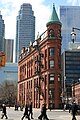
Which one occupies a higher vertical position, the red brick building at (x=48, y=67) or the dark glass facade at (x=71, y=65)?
the dark glass facade at (x=71, y=65)

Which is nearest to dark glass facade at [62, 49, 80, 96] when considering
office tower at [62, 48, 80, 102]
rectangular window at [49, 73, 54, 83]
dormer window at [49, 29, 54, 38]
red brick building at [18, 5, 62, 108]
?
office tower at [62, 48, 80, 102]

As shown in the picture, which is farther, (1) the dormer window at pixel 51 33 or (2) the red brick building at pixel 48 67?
(1) the dormer window at pixel 51 33

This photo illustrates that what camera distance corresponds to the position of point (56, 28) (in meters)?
86.9

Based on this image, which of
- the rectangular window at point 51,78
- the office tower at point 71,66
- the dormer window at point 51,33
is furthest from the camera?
the office tower at point 71,66

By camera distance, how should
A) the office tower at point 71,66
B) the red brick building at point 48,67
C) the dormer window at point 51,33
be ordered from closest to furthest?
1. the red brick building at point 48,67
2. the dormer window at point 51,33
3. the office tower at point 71,66

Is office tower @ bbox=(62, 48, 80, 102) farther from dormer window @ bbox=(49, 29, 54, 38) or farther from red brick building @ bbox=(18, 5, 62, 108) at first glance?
dormer window @ bbox=(49, 29, 54, 38)

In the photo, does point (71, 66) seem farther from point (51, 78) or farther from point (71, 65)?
point (51, 78)

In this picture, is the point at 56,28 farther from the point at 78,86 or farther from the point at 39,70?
the point at 78,86

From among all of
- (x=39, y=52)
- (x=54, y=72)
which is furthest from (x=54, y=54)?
(x=39, y=52)

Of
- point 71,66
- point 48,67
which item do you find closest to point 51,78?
point 48,67

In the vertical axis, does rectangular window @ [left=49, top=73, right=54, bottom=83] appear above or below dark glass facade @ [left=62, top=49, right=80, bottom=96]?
below

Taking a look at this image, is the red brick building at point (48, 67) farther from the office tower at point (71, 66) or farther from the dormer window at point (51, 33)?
the office tower at point (71, 66)

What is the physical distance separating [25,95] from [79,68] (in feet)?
218

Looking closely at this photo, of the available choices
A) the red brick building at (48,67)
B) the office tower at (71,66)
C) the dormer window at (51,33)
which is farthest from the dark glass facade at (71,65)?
the dormer window at (51,33)
